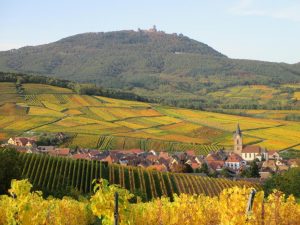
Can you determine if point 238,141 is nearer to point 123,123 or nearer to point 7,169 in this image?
point 123,123

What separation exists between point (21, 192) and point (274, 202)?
6.88 metres

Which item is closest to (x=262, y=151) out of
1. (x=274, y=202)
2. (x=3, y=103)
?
(x=3, y=103)

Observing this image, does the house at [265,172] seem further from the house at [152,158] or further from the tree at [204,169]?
the house at [152,158]

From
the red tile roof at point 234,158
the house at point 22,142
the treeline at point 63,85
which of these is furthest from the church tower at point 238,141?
the treeline at point 63,85

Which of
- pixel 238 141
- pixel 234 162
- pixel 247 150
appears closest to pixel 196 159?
pixel 234 162

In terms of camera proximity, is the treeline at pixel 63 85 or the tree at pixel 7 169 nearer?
the tree at pixel 7 169

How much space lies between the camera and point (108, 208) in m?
11.8

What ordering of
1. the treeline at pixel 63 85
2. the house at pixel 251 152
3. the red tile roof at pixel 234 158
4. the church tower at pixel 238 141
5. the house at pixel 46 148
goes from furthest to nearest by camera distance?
1. the treeline at pixel 63 85
2. the church tower at pixel 238 141
3. the house at pixel 251 152
4. the red tile roof at pixel 234 158
5. the house at pixel 46 148

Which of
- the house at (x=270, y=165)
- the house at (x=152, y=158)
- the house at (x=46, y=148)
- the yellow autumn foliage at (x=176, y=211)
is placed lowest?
the house at (x=270, y=165)

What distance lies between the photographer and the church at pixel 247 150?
9106 cm

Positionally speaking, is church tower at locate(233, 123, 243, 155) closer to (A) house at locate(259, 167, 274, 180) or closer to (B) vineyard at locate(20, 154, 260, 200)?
(A) house at locate(259, 167, 274, 180)

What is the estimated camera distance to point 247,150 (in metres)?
93.6

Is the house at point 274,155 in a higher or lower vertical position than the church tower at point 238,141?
lower

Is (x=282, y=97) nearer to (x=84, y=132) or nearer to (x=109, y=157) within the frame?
(x=84, y=132)
